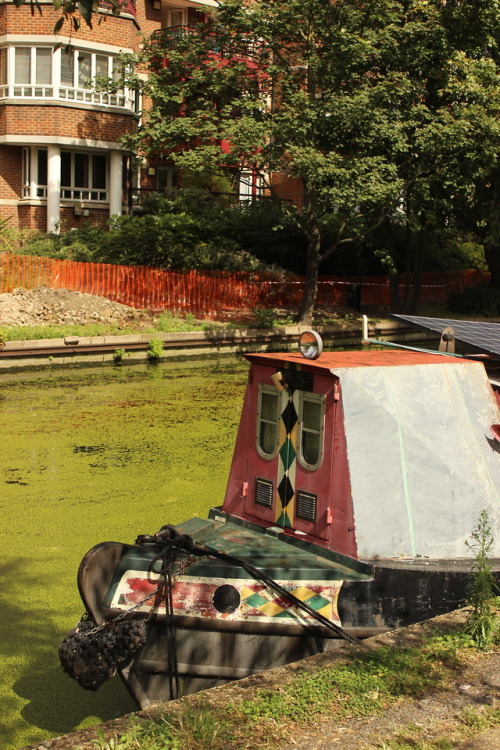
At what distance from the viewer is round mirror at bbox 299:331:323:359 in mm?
6949

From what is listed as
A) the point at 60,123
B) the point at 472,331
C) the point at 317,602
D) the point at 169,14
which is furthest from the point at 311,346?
the point at 169,14

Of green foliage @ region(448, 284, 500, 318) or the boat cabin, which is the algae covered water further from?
green foliage @ region(448, 284, 500, 318)

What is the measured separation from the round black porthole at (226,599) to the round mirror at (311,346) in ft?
6.18

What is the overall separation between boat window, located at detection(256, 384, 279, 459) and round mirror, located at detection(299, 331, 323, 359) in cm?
42

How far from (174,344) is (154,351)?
5.10 feet

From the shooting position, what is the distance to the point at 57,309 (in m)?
23.5

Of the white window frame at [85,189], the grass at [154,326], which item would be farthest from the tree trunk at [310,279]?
the white window frame at [85,189]

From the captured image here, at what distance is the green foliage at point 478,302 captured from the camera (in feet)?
103

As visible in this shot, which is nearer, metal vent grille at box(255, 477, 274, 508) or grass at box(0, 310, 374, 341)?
metal vent grille at box(255, 477, 274, 508)

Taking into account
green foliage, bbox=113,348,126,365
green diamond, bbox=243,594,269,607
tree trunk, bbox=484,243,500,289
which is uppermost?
tree trunk, bbox=484,243,500,289

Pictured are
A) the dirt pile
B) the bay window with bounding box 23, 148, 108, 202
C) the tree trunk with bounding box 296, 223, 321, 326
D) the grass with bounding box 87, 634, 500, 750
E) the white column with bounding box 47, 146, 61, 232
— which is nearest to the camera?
the grass with bounding box 87, 634, 500, 750

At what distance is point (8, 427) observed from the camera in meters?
14.2

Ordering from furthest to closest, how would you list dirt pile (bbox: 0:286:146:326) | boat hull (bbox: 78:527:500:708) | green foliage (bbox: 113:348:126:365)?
dirt pile (bbox: 0:286:146:326) < green foliage (bbox: 113:348:126:365) < boat hull (bbox: 78:527:500:708)

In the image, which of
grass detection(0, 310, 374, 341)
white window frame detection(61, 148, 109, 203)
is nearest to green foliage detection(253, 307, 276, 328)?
A: grass detection(0, 310, 374, 341)
